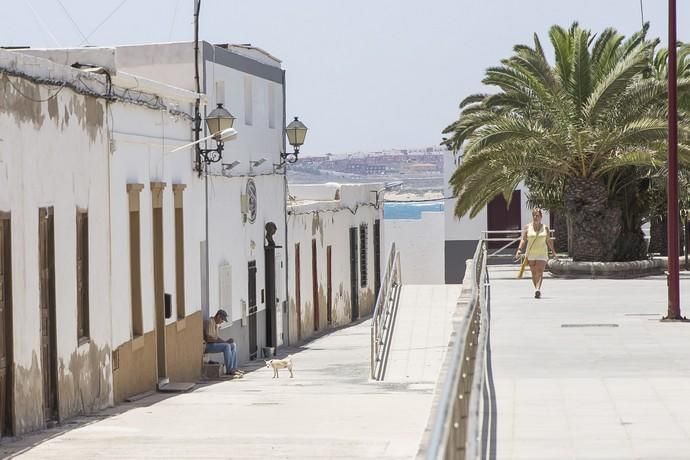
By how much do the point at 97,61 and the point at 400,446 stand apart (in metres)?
7.86

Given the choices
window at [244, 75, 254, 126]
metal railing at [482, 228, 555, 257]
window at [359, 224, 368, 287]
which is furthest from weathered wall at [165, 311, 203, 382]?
window at [359, 224, 368, 287]

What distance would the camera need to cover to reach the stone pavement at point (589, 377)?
31.8 ft

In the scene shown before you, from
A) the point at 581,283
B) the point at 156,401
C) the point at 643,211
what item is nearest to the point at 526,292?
the point at 581,283

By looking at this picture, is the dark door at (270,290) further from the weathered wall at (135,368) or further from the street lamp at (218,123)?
the weathered wall at (135,368)

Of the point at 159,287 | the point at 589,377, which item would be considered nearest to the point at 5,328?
the point at 589,377

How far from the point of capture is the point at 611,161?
92.4 ft

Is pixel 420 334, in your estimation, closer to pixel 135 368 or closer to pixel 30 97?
pixel 135 368

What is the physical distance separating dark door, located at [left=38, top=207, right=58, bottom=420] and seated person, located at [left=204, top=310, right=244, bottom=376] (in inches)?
367

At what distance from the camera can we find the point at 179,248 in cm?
2050

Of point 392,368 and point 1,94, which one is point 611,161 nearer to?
point 392,368

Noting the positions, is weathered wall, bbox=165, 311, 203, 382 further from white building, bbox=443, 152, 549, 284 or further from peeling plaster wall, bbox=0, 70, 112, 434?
white building, bbox=443, 152, 549, 284

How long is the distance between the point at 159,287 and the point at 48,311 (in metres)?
5.66

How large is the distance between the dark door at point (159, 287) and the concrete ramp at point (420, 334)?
145 inches

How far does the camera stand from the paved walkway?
10.1 m
